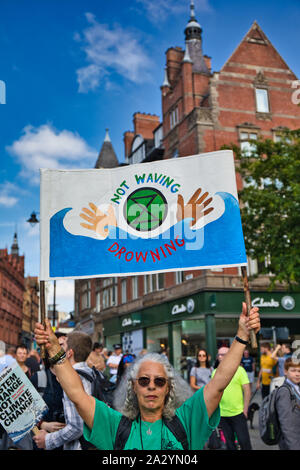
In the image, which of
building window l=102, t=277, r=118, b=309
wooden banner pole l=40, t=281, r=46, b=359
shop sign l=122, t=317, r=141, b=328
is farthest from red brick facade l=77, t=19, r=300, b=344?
wooden banner pole l=40, t=281, r=46, b=359

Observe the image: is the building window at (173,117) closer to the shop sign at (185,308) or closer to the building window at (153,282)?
the building window at (153,282)

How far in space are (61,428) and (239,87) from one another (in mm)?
27680

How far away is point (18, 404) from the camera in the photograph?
3973 millimetres

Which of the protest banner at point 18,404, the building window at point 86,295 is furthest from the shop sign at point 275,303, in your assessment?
the building window at point 86,295

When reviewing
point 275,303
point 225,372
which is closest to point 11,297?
point 275,303

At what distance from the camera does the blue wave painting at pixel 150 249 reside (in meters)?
4.11

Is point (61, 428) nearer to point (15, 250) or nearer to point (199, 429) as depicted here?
point (199, 429)

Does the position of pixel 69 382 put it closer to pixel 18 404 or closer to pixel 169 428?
pixel 169 428

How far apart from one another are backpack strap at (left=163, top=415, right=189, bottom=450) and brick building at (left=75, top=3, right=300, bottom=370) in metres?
21.8

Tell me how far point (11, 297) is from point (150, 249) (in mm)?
68334

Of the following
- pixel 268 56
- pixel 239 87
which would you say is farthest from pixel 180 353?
pixel 268 56

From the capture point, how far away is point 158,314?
29969mm

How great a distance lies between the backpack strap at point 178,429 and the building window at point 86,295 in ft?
155

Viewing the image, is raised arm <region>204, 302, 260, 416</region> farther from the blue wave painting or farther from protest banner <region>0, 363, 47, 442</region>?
protest banner <region>0, 363, 47, 442</region>
